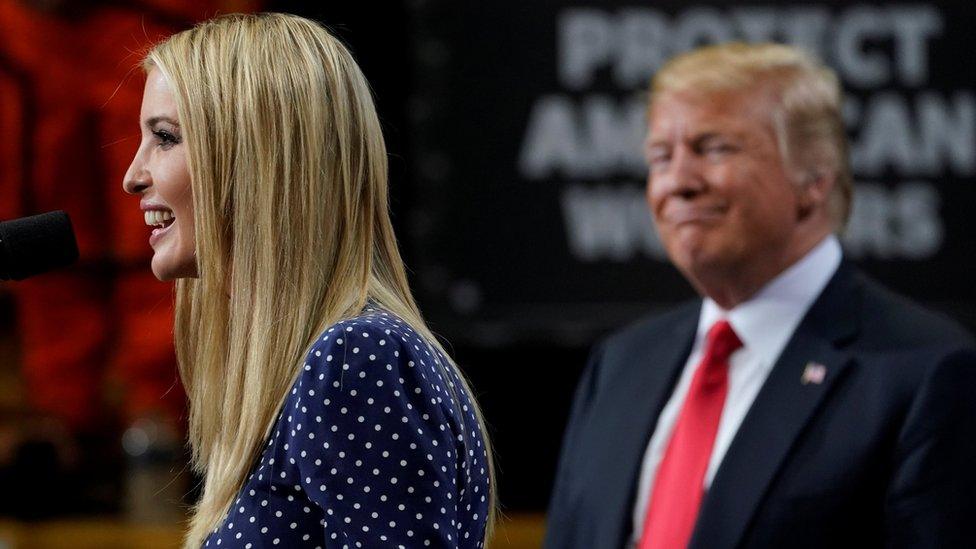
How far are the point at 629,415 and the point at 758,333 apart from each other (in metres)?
0.24

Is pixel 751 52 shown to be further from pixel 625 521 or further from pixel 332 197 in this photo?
pixel 332 197

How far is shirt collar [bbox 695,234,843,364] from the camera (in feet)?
7.20

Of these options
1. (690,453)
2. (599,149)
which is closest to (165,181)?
(690,453)

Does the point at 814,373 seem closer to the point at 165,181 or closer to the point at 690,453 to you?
A: the point at 690,453

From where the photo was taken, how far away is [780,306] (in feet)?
7.25

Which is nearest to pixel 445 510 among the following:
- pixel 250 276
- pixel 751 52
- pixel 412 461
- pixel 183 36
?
pixel 412 461

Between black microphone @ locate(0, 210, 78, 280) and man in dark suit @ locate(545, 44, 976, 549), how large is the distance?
3.35ft

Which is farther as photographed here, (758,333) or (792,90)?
(792,90)

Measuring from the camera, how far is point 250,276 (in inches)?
53.6

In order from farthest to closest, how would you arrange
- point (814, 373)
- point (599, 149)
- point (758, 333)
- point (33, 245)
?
point (599, 149), point (758, 333), point (814, 373), point (33, 245)

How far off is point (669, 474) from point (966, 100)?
58.6 inches

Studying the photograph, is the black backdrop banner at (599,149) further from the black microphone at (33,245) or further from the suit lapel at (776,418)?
the black microphone at (33,245)

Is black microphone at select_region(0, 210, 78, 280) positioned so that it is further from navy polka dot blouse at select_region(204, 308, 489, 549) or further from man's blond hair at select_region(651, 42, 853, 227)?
man's blond hair at select_region(651, 42, 853, 227)

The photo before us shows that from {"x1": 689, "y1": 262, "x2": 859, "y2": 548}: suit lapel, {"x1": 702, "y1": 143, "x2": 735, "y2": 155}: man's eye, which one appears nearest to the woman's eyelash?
{"x1": 689, "y1": 262, "x2": 859, "y2": 548}: suit lapel
